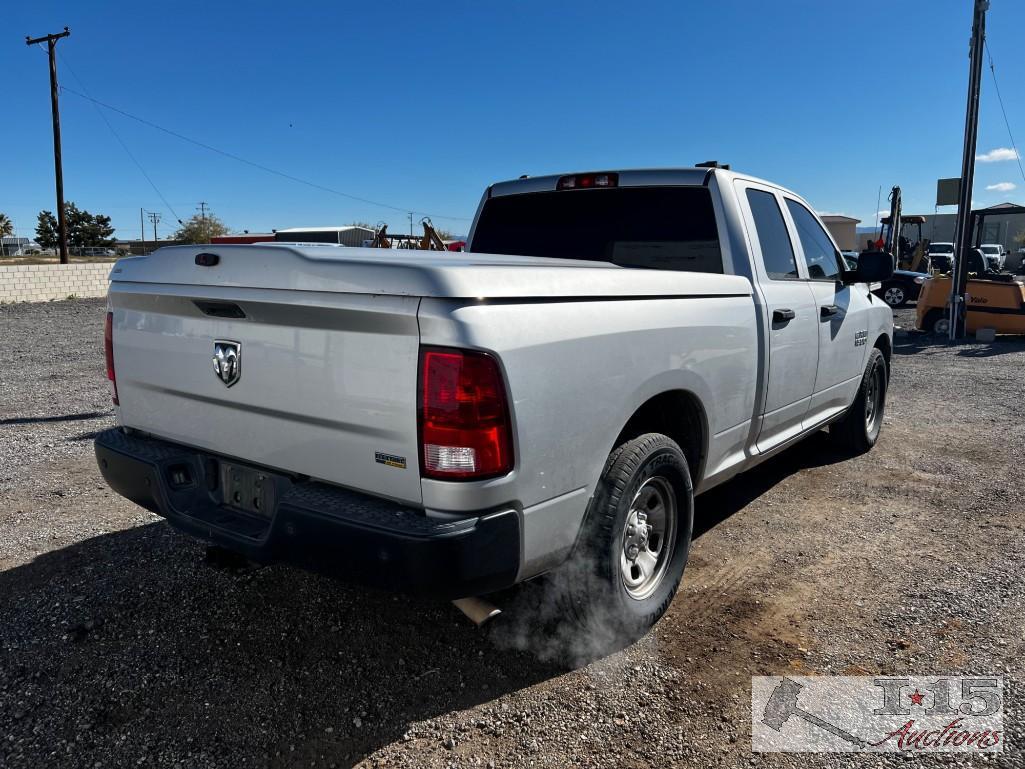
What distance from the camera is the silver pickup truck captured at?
227cm

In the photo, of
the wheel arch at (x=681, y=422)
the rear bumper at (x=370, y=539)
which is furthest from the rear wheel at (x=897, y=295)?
the rear bumper at (x=370, y=539)

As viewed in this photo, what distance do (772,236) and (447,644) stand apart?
9.40 ft

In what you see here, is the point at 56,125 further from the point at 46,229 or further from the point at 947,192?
the point at 46,229

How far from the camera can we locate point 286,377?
2.55 metres

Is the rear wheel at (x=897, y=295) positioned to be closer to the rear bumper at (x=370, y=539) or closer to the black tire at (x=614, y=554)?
the black tire at (x=614, y=554)

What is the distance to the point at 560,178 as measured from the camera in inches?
174

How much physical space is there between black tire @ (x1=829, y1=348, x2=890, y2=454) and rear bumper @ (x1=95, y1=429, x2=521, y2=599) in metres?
4.10

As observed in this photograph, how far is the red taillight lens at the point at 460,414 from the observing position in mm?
2225

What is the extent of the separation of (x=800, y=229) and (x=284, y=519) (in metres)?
3.72

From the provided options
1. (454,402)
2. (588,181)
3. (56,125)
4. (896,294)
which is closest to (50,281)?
(56,125)

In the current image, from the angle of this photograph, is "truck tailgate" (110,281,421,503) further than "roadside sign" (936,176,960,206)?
No

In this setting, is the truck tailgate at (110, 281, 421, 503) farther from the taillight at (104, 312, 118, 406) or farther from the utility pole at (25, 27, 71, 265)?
the utility pole at (25, 27, 71, 265)

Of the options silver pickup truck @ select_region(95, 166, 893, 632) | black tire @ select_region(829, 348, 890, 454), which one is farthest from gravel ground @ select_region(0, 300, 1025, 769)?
black tire @ select_region(829, 348, 890, 454)

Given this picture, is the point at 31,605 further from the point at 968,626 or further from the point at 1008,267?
the point at 1008,267
